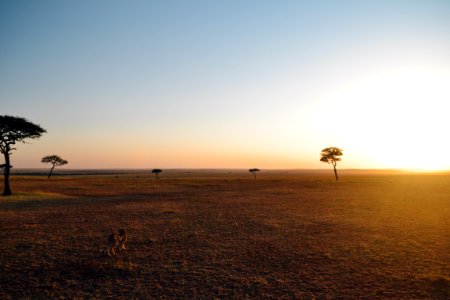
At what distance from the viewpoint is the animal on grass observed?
11.3 meters

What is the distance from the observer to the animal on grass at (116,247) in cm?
1129

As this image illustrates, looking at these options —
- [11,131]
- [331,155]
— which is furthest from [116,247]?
[331,155]

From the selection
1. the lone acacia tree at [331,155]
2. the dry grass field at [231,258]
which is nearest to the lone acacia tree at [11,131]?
the dry grass field at [231,258]

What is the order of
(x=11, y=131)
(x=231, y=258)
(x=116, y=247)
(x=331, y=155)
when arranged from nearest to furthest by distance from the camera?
(x=231, y=258) < (x=116, y=247) < (x=11, y=131) < (x=331, y=155)

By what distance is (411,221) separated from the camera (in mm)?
18094

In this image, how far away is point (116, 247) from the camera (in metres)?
12.2

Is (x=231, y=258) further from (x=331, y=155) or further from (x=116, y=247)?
(x=331, y=155)

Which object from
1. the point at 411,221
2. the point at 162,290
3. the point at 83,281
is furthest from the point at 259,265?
the point at 411,221

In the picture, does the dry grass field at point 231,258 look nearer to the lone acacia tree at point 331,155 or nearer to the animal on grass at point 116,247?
the animal on grass at point 116,247

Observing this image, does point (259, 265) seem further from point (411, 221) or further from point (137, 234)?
point (411, 221)

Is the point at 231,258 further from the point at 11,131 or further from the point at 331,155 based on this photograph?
the point at 331,155

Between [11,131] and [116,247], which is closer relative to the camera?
[116,247]

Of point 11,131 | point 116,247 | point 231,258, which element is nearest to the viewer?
point 231,258

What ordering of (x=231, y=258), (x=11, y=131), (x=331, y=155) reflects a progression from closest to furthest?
(x=231, y=258), (x=11, y=131), (x=331, y=155)
